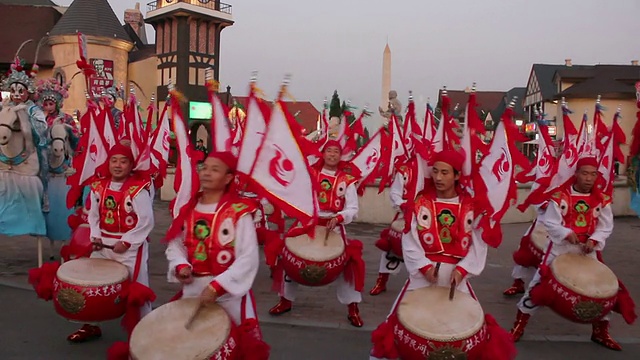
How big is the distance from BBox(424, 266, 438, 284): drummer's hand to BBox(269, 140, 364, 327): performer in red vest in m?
1.78

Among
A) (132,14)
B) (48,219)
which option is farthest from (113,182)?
(132,14)

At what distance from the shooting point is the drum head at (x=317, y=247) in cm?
510

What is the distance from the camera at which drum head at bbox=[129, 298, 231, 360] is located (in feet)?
9.30

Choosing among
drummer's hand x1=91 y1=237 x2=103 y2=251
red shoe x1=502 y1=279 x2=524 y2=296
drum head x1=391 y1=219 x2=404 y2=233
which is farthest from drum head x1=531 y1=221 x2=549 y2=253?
drummer's hand x1=91 y1=237 x2=103 y2=251

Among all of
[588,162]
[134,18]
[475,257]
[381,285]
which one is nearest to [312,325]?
[381,285]

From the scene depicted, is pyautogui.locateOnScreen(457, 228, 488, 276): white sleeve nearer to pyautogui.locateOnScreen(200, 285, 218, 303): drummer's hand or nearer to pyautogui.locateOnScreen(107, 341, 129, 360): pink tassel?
pyautogui.locateOnScreen(200, 285, 218, 303): drummer's hand

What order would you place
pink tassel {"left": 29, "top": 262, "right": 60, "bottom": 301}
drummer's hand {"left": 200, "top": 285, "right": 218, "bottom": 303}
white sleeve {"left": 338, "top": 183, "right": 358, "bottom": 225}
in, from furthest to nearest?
white sleeve {"left": 338, "top": 183, "right": 358, "bottom": 225} → pink tassel {"left": 29, "top": 262, "right": 60, "bottom": 301} → drummer's hand {"left": 200, "top": 285, "right": 218, "bottom": 303}

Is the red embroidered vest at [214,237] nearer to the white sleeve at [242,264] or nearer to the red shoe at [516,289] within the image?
the white sleeve at [242,264]

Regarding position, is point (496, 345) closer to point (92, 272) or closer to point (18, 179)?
point (92, 272)

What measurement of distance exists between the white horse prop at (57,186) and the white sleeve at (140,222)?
343cm

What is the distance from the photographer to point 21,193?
6.85m

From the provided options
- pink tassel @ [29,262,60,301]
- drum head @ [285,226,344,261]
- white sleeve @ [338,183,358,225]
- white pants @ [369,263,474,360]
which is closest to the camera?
white pants @ [369,263,474,360]

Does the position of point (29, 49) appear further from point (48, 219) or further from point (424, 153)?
point (424, 153)

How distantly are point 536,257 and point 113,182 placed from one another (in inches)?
173
